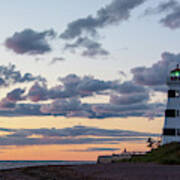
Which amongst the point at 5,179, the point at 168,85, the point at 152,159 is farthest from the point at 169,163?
the point at 5,179

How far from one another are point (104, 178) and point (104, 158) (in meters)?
37.1

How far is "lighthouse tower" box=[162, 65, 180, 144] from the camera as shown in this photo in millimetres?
68688

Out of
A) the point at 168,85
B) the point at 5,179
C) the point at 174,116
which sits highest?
the point at 168,85

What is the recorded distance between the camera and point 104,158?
7669 centimetres

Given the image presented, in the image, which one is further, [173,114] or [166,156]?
[173,114]

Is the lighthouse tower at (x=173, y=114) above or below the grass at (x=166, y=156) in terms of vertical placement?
above

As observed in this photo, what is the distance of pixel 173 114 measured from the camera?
68.8 m

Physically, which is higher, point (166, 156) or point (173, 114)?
point (173, 114)

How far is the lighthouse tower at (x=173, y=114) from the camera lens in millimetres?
68688

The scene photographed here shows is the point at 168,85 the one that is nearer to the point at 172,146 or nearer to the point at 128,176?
the point at 172,146

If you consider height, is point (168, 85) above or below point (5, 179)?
above

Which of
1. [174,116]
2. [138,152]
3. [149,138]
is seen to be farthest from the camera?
[149,138]

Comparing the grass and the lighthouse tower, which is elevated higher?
the lighthouse tower

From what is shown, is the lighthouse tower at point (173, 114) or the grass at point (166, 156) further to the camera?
the lighthouse tower at point (173, 114)
